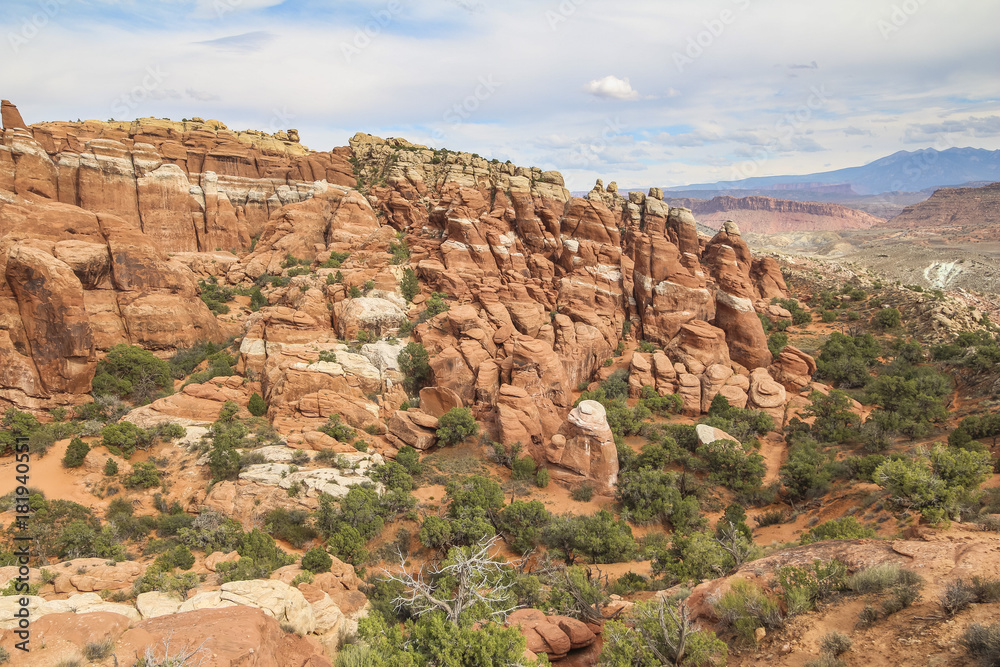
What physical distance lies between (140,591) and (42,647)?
11.8 feet

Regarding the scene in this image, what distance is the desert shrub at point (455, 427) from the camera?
1150 inches

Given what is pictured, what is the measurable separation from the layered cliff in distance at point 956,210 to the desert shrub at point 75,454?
212438 millimetres

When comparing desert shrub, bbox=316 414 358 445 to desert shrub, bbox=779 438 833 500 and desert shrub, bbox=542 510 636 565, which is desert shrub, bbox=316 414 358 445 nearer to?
desert shrub, bbox=542 510 636 565

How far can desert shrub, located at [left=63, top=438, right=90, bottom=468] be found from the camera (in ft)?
73.6

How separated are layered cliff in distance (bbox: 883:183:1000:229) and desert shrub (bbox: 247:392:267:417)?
204192 millimetres

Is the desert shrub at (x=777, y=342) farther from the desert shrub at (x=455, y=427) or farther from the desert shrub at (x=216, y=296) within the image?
the desert shrub at (x=216, y=296)

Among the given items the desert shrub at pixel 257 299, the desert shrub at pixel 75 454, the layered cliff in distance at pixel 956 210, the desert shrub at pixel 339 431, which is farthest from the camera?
the layered cliff in distance at pixel 956 210

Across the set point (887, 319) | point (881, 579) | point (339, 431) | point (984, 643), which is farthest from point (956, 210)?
point (984, 643)

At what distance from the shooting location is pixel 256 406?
2870cm

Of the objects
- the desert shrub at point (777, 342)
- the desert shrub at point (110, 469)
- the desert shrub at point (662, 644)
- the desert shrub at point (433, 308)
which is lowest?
the desert shrub at point (110, 469)

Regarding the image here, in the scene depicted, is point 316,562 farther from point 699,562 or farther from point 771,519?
point 771,519

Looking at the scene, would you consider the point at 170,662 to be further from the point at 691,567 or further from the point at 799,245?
the point at 799,245

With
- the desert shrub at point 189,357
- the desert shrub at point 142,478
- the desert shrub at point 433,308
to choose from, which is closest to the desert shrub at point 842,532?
the desert shrub at point 142,478

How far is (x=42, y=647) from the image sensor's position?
31.2 ft
